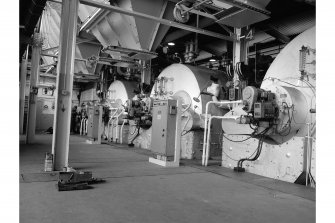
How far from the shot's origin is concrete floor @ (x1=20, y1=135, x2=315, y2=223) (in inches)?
100

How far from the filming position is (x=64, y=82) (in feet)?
13.7

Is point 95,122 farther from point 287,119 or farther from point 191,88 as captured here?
point 287,119

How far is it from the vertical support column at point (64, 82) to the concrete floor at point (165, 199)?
378 millimetres

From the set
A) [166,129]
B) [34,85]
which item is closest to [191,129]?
[166,129]

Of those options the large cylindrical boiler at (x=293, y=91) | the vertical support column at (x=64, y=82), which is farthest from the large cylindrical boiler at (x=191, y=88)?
the vertical support column at (x=64, y=82)

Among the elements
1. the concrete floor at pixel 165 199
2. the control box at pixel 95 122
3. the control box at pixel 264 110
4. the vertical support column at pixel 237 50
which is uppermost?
the vertical support column at pixel 237 50

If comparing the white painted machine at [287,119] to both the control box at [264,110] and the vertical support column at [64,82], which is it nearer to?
the control box at [264,110]

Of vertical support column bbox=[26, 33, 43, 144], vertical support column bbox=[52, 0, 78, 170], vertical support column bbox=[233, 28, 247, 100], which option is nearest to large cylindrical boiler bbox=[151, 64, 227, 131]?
Answer: vertical support column bbox=[233, 28, 247, 100]

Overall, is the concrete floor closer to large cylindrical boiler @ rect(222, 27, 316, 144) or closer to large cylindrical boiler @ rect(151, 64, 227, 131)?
large cylindrical boiler @ rect(222, 27, 316, 144)

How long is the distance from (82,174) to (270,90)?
3.23 m

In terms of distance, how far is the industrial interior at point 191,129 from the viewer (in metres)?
2.93

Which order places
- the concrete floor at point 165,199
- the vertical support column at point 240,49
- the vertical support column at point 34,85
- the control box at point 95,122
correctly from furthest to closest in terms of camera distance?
the control box at point 95,122 → the vertical support column at point 34,85 → the vertical support column at point 240,49 → the concrete floor at point 165,199

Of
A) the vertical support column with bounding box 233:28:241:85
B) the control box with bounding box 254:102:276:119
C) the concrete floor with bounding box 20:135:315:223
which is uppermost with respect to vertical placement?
the vertical support column with bounding box 233:28:241:85

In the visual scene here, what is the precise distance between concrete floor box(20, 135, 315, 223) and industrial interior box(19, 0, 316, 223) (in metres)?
0.01
